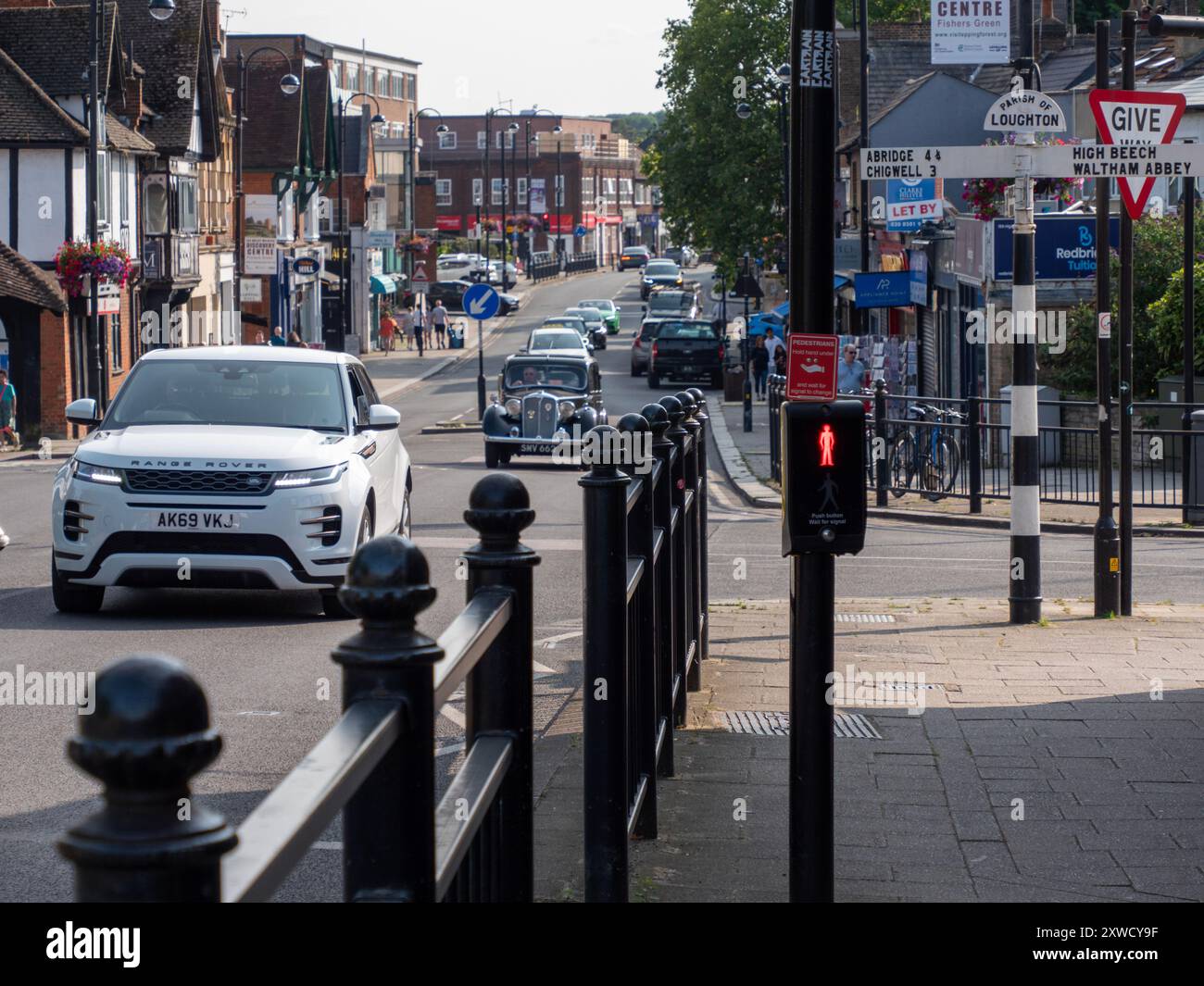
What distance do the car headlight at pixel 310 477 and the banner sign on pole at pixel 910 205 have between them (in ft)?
65.3

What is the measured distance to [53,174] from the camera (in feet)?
129

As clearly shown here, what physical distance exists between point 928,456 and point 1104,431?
954cm

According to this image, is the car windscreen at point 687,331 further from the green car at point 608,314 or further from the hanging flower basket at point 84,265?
the green car at point 608,314

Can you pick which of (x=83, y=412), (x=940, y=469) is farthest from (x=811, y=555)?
(x=940, y=469)

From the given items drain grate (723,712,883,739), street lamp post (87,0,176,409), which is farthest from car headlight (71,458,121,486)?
street lamp post (87,0,176,409)

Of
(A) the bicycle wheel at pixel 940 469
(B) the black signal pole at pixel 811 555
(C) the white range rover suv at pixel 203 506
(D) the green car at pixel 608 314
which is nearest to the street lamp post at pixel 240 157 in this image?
(D) the green car at pixel 608 314

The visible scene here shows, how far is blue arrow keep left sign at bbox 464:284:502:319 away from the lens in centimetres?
3847

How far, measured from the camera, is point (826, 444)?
5.27 metres

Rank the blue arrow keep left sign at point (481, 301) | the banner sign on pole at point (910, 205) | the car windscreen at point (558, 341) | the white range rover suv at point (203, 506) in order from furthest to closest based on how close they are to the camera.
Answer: the car windscreen at point (558, 341)
the blue arrow keep left sign at point (481, 301)
the banner sign on pole at point (910, 205)
the white range rover suv at point (203, 506)

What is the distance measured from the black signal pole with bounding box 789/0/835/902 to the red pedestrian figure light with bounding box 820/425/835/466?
0.32 meters

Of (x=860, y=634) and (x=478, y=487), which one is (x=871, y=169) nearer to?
(x=860, y=634)

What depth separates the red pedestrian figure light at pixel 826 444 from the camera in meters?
5.24

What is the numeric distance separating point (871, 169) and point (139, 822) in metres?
8.22

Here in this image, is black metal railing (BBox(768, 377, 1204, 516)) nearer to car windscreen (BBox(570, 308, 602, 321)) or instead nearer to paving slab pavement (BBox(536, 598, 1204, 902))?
paving slab pavement (BBox(536, 598, 1204, 902))
